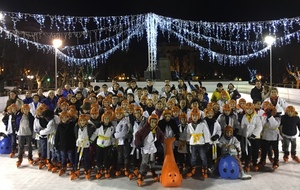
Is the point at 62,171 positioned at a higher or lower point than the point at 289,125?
lower

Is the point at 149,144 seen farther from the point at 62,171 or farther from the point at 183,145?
the point at 62,171

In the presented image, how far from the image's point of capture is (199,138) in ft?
21.0

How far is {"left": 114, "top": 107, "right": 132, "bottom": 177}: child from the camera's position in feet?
21.9

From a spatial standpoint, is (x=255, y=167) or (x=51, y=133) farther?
(x=51, y=133)

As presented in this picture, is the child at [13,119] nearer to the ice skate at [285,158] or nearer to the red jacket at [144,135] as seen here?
the red jacket at [144,135]

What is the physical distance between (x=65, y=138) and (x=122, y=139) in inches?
43.1

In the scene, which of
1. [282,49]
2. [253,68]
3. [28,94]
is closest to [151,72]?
[28,94]

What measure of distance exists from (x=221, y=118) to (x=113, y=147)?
224 centimetres

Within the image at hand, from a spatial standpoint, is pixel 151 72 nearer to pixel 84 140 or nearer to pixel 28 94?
pixel 28 94

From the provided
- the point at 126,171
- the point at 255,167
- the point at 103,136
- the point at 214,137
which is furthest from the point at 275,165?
the point at 103,136

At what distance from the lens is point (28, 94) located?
9.66 meters

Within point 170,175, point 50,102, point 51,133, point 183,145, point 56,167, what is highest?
point 50,102

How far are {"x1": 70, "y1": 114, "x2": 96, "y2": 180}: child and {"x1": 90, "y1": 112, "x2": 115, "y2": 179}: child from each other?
115 millimetres

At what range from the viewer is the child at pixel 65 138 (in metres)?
6.68
